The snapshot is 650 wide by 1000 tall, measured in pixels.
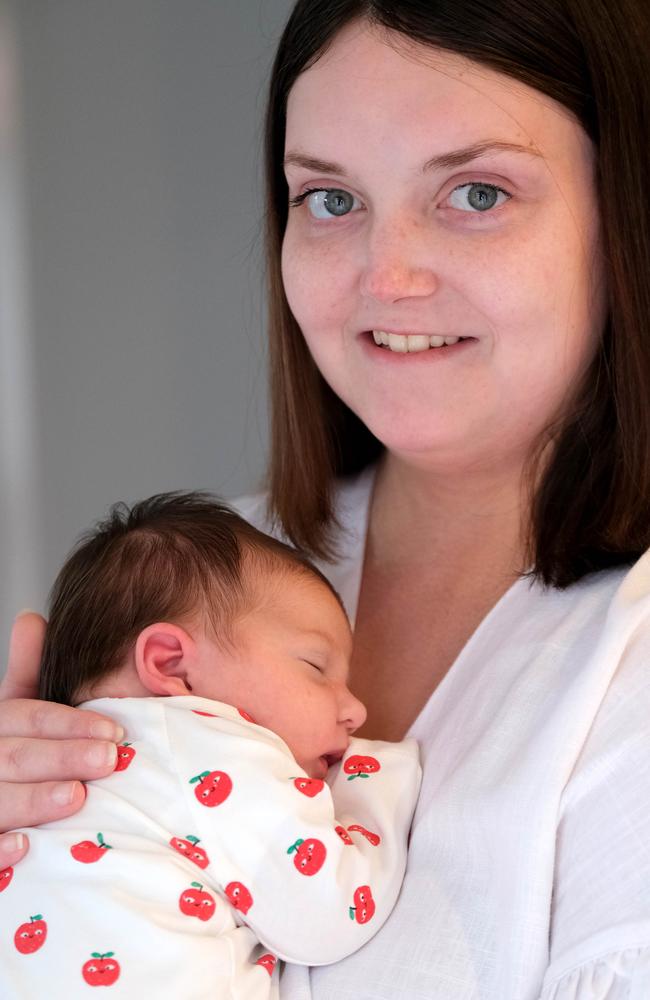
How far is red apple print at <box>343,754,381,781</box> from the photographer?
1.42 meters

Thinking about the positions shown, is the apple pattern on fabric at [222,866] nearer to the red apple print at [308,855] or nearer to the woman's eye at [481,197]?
the red apple print at [308,855]

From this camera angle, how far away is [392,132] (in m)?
1.43

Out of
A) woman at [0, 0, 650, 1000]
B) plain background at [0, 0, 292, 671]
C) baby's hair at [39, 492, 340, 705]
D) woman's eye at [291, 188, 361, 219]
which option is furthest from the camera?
plain background at [0, 0, 292, 671]

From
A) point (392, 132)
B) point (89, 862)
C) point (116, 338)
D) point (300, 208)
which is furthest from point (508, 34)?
point (116, 338)

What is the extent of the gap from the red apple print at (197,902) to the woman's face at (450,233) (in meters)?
0.61

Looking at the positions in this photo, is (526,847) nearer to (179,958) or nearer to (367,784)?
(367,784)

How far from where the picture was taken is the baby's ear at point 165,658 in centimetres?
140

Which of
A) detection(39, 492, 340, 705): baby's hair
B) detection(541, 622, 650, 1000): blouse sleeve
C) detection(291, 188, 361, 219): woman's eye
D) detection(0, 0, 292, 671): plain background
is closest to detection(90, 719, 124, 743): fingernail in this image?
detection(39, 492, 340, 705): baby's hair

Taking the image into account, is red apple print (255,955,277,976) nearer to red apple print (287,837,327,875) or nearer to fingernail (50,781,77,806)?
red apple print (287,837,327,875)

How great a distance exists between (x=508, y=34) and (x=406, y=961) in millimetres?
1010

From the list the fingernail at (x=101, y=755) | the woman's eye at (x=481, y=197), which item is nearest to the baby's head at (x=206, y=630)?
the fingernail at (x=101, y=755)

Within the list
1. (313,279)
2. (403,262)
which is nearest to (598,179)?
(403,262)

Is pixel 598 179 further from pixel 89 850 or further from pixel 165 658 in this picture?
pixel 89 850

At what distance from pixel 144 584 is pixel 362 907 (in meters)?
0.45
